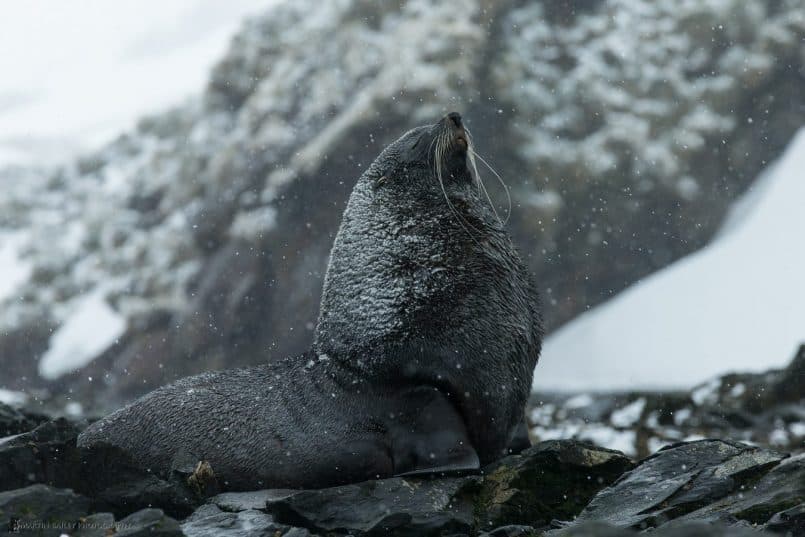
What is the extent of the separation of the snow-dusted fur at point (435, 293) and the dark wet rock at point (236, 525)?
94cm

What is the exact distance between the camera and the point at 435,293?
4883mm

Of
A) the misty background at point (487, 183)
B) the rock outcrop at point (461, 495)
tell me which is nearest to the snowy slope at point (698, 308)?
the misty background at point (487, 183)

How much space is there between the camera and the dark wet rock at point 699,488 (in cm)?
386

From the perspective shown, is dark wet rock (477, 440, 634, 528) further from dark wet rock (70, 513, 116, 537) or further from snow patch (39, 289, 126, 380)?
snow patch (39, 289, 126, 380)

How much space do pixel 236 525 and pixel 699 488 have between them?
2.01m

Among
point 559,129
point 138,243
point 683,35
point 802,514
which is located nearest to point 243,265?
point 138,243

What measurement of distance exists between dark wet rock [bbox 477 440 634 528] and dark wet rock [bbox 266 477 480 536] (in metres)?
0.12

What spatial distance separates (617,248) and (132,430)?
11379 millimetres

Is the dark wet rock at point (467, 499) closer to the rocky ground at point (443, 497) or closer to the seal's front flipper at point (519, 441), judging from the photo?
the rocky ground at point (443, 497)

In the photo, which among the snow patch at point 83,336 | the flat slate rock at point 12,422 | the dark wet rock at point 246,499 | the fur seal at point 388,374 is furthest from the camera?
the snow patch at point 83,336

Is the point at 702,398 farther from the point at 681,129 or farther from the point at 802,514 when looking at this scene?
the point at 802,514

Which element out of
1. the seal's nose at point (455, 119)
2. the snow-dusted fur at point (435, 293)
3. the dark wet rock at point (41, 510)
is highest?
the seal's nose at point (455, 119)

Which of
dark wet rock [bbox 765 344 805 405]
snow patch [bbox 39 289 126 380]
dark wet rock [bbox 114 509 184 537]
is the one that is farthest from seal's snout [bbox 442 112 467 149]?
snow patch [bbox 39 289 126 380]

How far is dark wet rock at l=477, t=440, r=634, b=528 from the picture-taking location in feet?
14.4
